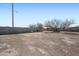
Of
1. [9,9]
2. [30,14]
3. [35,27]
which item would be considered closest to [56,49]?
[35,27]

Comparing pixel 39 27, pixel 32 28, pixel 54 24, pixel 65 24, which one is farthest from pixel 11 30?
pixel 65 24

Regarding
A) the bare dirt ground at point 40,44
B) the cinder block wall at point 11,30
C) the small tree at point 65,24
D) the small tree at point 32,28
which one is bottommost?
the bare dirt ground at point 40,44

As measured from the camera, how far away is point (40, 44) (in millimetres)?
4094

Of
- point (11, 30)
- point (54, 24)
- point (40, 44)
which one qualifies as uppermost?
point (54, 24)

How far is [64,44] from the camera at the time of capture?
13.4 feet

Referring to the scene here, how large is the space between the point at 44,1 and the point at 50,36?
75cm

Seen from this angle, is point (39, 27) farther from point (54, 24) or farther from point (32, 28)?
point (54, 24)

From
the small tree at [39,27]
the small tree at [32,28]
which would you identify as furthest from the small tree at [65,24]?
the small tree at [32,28]

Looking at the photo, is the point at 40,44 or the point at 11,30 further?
the point at 11,30

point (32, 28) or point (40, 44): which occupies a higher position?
point (32, 28)

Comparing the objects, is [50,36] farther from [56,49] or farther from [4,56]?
[4,56]

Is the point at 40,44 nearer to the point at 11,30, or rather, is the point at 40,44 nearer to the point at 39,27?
the point at 39,27

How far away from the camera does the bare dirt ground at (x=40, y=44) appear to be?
13.0ft

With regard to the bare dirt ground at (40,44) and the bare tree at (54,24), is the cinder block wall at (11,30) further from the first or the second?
the bare tree at (54,24)
